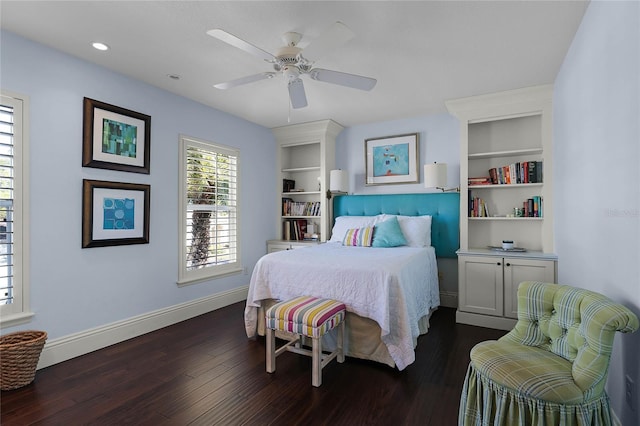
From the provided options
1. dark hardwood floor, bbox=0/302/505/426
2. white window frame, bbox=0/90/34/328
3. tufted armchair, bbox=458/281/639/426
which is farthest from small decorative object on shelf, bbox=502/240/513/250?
white window frame, bbox=0/90/34/328

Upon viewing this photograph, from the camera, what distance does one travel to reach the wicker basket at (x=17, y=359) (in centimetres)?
224

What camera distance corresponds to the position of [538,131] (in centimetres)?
384

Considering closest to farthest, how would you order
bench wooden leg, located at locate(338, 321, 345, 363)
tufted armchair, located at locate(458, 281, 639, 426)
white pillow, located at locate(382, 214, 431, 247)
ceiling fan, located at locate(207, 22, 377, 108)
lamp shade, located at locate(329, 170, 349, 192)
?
1. tufted armchair, located at locate(458, 281, 639, 426)
2. ceiling fan, located at locate(207, 22, 377, 108)
3. bench wooden leg, located at locate(338, 321, 345, 363)
4. white pillow, located at locate(382, 214, 431, 247)
5. lamp shade, located at locate(329, 170, 349, 192)

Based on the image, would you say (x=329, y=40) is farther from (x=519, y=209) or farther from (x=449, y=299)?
(x=449, y=299)

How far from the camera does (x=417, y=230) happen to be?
159 inches

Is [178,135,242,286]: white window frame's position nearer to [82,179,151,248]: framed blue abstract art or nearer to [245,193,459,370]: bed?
[82,179,151,248]: framed blue abstract art

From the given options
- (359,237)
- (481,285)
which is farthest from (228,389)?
(481,285)

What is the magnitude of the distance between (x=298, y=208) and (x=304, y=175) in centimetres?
60

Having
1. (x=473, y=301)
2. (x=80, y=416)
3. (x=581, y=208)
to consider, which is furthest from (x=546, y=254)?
(x=80, y=416)

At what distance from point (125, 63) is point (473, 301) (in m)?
4.20

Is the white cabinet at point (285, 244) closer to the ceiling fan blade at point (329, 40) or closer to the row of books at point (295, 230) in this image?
the row of books at point (295, 230)

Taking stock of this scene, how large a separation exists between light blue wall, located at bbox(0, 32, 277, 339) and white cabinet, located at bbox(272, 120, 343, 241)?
1457mm

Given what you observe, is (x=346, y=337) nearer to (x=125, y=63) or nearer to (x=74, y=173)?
(x=74, y=173)

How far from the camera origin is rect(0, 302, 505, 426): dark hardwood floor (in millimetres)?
1994
